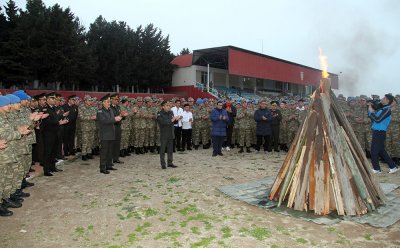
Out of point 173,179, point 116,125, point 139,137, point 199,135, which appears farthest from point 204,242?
point 199,135

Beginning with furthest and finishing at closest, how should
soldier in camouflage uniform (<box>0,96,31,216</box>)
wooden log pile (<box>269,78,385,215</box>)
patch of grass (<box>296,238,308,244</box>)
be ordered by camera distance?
wooden log pile (<box>269,78,385,215</box>) → soldier in camouflage uniform (<box>0,96,31,216</box>) → patch of grass (<box>296,238,308,244</box>)

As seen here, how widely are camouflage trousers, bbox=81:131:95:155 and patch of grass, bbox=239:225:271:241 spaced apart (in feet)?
23.6

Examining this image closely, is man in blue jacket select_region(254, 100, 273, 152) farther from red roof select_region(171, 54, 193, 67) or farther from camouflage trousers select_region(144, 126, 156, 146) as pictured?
red roof select_region(171, 54, 193, 67)

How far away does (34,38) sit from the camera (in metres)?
28.9

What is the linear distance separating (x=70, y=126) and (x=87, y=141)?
2.65 feet

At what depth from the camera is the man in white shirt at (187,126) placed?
41.7 feet

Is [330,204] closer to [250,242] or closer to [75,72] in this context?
[250,242]

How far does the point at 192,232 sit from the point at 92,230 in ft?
4.96

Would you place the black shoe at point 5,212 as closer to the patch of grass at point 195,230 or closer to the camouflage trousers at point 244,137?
the patch of grass at point 195,230

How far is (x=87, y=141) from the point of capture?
35.0 ft

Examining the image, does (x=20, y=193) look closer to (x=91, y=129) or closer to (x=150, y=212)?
(x=150, y=212)

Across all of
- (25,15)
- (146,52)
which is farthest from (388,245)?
(146,52)

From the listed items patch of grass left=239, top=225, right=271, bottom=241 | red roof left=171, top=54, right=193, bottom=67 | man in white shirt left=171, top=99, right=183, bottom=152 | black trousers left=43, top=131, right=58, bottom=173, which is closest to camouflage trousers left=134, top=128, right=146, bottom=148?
man in white shirt left=171, top=99, right=183, bottom=152

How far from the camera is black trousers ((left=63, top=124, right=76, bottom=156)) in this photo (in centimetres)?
1074
